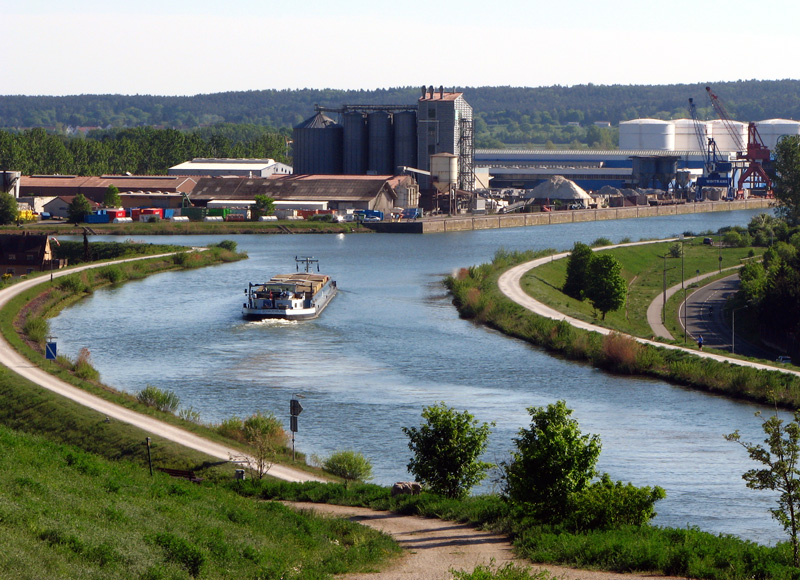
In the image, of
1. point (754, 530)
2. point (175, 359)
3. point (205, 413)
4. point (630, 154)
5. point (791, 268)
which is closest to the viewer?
point (754, 530)

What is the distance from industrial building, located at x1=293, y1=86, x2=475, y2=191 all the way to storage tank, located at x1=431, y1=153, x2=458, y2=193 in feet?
2.41

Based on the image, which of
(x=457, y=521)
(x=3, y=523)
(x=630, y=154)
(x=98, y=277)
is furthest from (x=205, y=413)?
(x=630, y=154)

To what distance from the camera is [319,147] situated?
9544 centimetres

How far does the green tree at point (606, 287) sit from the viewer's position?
42.6 meters

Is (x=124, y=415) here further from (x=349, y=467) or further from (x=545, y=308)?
(x=545, y=308)

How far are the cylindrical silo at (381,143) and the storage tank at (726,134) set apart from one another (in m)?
75.8

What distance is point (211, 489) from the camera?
15281 millimetres

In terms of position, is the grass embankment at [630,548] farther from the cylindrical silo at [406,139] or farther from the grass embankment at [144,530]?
the cylindrical silo at [406,139]

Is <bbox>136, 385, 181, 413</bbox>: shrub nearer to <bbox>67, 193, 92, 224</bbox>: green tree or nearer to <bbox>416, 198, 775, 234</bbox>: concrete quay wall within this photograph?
<bbox>416, 198, 775, 234</bbox>: concrete quay wall

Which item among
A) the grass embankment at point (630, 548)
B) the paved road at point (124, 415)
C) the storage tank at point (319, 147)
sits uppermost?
the storage tank at point (319, 147)

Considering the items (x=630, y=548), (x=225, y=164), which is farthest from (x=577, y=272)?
(x=225, y=164)

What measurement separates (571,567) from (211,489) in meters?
5.69

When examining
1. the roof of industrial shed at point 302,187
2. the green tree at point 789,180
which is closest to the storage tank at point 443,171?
the roof of industrial shed at point 302,187

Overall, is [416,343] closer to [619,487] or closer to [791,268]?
[791,268]
